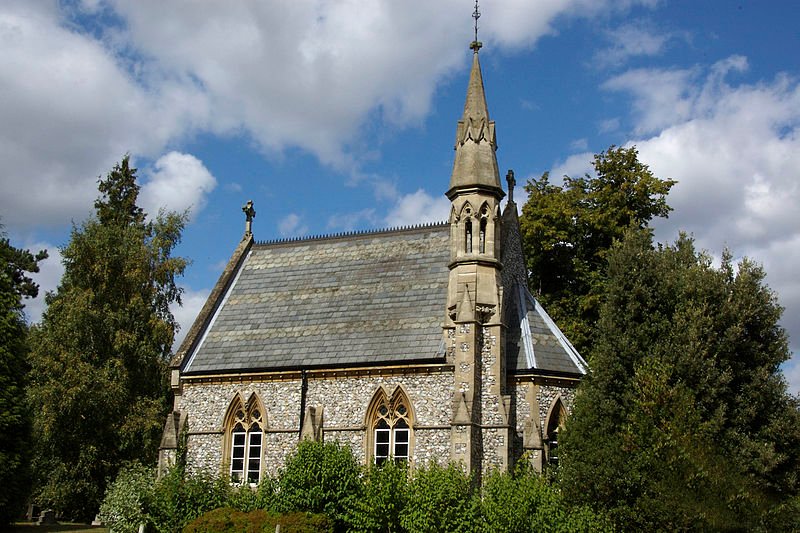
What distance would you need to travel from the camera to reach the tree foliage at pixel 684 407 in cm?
1989

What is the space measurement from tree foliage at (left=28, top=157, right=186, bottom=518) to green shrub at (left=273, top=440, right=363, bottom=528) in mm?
14698

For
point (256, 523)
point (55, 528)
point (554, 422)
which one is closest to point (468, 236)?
point (554, 422)

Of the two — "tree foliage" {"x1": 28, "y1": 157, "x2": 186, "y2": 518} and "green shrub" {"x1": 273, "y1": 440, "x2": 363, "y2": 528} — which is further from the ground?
"tree foliage" {"x1": 28, "y1": 157, "x2": 186, "y2": 518}

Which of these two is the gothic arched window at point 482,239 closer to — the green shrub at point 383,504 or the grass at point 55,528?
the green shrub at point 383,504

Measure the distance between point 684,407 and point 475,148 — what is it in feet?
38.5

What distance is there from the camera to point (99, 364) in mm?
38438

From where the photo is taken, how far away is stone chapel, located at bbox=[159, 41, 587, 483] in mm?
25891

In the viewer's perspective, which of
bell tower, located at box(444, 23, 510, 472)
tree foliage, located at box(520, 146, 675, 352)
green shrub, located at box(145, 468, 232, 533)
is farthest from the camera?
tree foliage, located at box(520, 146, 675, 352)

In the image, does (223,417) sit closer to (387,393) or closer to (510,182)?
(387,393)

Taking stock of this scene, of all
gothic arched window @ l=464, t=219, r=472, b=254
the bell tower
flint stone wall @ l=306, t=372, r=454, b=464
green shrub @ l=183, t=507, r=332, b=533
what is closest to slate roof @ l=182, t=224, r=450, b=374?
flint stone wall @ l=306, t=372, r=454, b=464

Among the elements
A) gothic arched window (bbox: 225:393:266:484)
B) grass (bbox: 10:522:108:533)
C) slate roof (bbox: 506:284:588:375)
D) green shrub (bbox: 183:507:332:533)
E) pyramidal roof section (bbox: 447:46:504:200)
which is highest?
pyramidal roof section (bbox: 447:46:504:200)

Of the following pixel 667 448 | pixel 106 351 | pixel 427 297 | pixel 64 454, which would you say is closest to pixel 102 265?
pixel 106 351

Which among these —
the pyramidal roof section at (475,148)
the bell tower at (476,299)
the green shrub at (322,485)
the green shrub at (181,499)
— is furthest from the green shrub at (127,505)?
the pyramidal roof section at (475,148)

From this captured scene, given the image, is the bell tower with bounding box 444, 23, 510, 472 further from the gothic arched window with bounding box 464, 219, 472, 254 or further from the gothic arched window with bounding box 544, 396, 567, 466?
the gothic arched window with bounding box 544, 396, 567, 466
